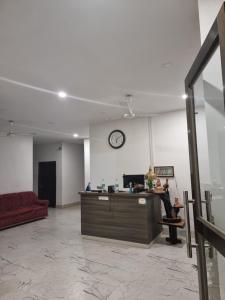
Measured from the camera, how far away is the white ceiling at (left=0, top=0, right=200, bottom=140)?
1.81m

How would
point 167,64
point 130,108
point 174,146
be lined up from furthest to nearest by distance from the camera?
point 174,146, point 130,108, point 167,64

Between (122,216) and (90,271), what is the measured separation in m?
1.25

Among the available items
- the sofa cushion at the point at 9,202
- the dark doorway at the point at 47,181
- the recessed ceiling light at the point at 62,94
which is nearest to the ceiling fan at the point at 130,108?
the recessed ceiling light at the point at 62,94

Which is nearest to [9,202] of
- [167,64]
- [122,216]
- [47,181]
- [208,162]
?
[47,181]

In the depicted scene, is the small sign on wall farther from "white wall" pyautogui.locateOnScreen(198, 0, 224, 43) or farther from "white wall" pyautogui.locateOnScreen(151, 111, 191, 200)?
"white wall" pyautogui.locateOnScreen(198, 0, 224, 43)

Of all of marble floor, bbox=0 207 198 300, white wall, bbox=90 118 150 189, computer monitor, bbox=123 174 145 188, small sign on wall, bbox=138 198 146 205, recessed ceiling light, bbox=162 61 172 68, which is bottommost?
marble floor, bbox=0 207 198 300

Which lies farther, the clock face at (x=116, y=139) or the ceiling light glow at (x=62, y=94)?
the clock face at (x=116, y=139)

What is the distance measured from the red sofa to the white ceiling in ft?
9.80

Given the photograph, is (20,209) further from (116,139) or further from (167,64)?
(167,64)

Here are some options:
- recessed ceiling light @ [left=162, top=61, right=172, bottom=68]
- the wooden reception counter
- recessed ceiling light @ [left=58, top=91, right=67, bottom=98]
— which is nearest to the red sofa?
the wooden reception counter

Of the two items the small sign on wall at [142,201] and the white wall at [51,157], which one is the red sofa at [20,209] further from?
the small sign on wall at [142,201]

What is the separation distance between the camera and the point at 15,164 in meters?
6.75

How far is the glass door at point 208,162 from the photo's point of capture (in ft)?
3.96

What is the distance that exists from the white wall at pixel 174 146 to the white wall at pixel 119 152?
27 centimetres
